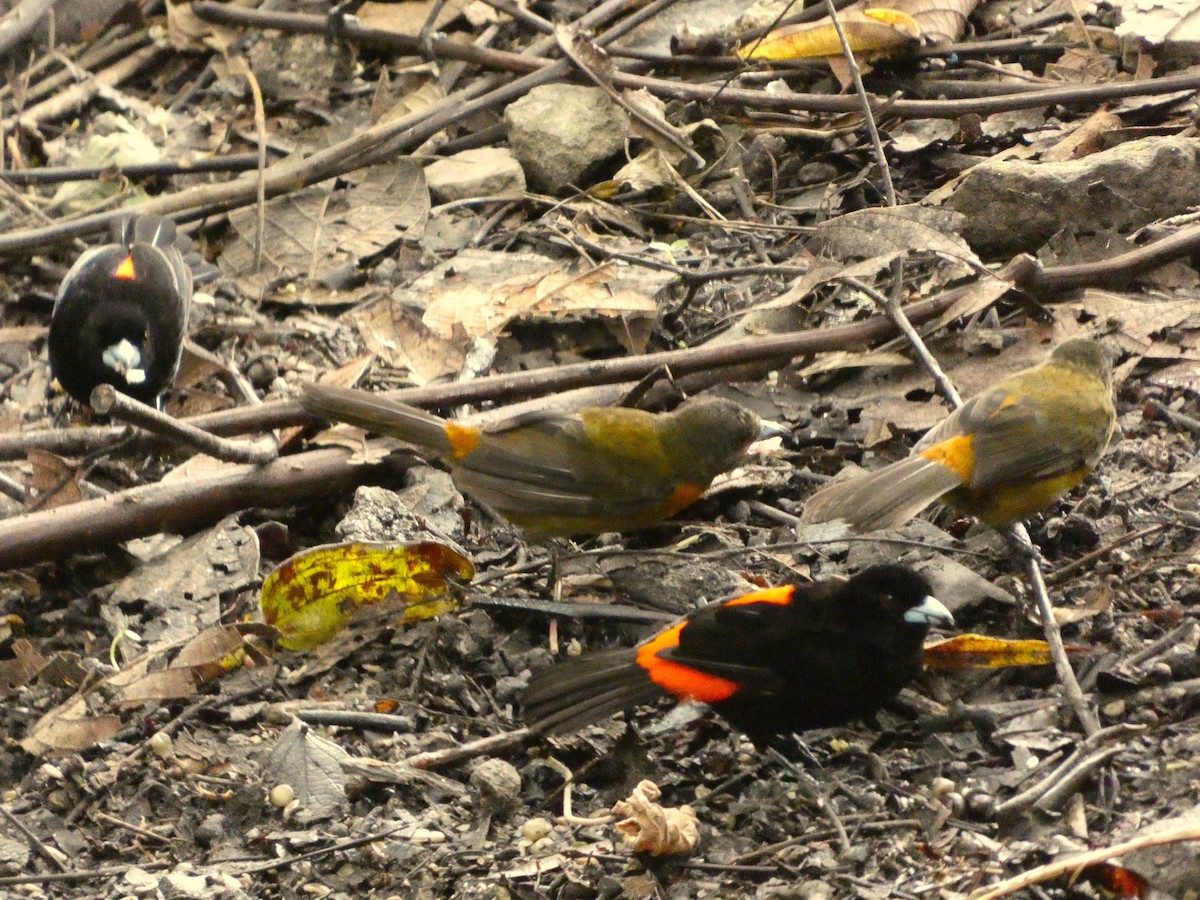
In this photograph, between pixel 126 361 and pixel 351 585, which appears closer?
pixel 351 585

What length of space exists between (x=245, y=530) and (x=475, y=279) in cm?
203

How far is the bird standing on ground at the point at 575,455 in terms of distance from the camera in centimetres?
531

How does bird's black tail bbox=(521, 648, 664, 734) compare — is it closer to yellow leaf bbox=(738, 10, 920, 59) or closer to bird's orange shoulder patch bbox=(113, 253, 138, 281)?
bird's orange shoulder patch bbox=(113, 253, 138, 281)

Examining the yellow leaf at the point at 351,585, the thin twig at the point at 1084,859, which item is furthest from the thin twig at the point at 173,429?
the thin twig at the point at 1084,859

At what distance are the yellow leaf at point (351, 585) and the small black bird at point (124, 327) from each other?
2385mm

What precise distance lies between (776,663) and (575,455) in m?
1.51

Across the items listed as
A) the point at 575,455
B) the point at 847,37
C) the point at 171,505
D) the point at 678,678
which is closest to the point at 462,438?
the point at 575,455

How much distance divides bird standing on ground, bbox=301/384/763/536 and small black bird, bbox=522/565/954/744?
1069 mm

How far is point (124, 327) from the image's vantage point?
7105mm

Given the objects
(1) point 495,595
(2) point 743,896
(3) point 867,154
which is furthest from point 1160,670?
(3) point 867,154

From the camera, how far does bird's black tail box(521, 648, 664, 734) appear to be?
13.8ft

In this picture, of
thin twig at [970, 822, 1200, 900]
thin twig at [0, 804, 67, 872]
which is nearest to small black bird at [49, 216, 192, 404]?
thin twig at [0, 804, 67, 872]

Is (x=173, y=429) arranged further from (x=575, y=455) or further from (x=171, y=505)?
(x=575, y=455)

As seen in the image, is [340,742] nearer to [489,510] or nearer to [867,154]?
[489,510]
